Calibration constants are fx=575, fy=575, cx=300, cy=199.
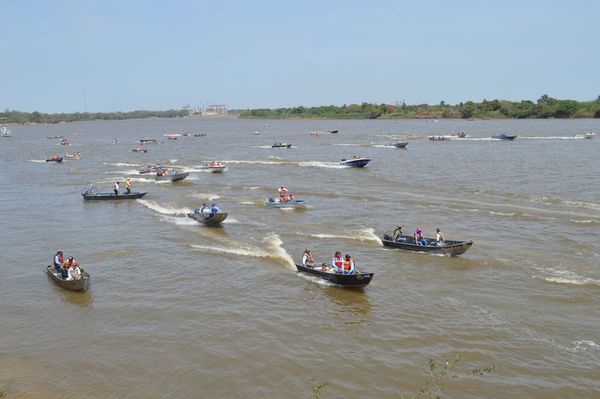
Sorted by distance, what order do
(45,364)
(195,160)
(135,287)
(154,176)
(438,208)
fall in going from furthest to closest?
(195,160), (154,176), (438,208), (135,287), (45,364)

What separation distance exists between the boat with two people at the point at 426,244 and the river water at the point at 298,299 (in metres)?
0.56

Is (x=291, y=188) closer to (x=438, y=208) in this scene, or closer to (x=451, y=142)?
(x=438, y=208)

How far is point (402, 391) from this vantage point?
55.5 ft

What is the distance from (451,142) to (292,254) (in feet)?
260

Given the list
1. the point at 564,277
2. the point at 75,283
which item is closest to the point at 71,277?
the point at 75,283

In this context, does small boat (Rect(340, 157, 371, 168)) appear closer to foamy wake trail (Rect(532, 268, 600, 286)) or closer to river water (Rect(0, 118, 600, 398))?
river water (Rect(0, 118, 600, 398))

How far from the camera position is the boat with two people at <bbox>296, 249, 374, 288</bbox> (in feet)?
80.9

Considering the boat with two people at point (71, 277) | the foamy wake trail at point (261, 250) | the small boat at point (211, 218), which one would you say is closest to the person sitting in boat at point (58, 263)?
the boat with two people at point (71, 277)

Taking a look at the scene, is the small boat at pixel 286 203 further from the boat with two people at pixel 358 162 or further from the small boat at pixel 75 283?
the boat with two people at pixel 358 162

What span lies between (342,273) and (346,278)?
305 mm

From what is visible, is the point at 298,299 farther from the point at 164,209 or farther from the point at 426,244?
the point at 164,209

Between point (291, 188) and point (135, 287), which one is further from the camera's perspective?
point (291, 188)

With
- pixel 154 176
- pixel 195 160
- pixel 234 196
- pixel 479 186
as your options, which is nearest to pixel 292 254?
pixel 234 196

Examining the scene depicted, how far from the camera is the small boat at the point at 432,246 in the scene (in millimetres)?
29266
